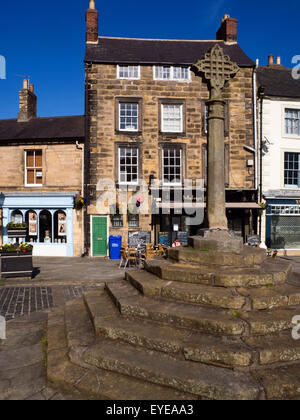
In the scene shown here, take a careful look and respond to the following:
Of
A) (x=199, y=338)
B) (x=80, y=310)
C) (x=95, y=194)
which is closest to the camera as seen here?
(x=199, y=338)

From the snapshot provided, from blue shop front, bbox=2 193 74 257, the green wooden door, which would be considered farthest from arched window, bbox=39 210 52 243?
the green wooden door

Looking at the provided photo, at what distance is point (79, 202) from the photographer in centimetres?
1505

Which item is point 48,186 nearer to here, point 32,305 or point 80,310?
point 32,305

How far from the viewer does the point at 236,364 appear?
121 inches

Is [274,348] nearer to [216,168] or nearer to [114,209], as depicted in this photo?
[216,168]

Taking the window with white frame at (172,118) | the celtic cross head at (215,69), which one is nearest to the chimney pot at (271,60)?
the window with white frame at (172,118)

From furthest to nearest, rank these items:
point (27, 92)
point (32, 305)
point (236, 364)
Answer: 1. point (27, 92)
2. point (32, 305)
3. point (236, 364)

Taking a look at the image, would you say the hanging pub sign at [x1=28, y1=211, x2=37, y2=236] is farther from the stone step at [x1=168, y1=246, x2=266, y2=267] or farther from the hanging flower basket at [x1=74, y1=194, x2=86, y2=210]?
the stone step at [x1=168, y1=246, x2=266, y2=267]

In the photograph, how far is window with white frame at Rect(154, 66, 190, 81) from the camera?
15.5 m

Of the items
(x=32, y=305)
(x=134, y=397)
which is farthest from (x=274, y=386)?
(x=32, y=305)

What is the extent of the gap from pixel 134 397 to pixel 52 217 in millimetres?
13945

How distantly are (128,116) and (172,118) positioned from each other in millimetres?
2435

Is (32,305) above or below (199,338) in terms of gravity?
below

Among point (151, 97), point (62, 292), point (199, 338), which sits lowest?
point (62, 292)
